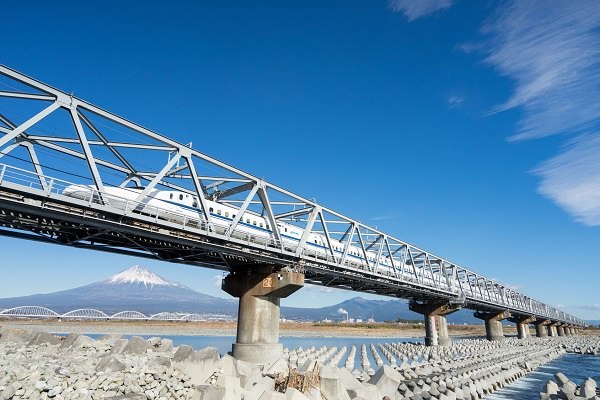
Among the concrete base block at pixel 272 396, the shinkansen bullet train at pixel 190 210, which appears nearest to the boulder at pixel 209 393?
the concrete base block at pixel 272 396

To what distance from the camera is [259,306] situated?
2620 centimetres

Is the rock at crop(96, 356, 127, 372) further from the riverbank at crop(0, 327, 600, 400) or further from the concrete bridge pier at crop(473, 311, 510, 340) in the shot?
the concrete bridge pier at crop(473, 311, 510, 340)

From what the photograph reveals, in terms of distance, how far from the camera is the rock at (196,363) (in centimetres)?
1385

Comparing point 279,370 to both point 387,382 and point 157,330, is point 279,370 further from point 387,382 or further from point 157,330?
point 157,330

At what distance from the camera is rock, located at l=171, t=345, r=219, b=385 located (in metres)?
13.9

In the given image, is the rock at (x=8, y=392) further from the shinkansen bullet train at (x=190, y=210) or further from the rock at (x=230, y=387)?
the shinkansen bullet train at (x=190, y=210)

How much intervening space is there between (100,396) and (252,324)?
15352 millimetres

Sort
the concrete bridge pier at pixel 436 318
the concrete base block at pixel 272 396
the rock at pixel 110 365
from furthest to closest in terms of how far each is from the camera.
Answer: the concrete bridge pier at pixel 436 318
the rock at pixel 110 365
the concrete base block at pixel 272 396

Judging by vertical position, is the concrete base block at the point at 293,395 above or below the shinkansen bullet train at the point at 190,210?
below

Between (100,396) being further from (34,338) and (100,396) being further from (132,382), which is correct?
(34,338)

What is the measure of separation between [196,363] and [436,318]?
180ft

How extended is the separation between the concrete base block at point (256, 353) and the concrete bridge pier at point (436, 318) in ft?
134

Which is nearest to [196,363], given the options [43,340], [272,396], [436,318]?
[272,396]

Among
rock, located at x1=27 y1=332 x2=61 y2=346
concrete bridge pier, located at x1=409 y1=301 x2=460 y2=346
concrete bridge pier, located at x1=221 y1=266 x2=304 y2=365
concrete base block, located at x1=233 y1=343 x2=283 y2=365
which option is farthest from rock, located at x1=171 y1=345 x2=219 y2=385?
concrete bridge pier, located at x1=409 y1=301 x2=460 y2=346
